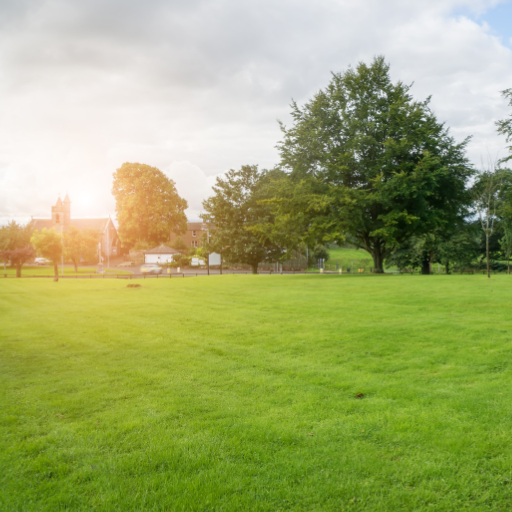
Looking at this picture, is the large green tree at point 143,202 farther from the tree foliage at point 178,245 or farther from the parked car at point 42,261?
the parked car at point 42,261

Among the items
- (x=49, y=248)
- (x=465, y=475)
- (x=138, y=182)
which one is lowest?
(x=465, y=475)

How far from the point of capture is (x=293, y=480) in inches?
141

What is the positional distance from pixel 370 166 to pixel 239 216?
1456 cm

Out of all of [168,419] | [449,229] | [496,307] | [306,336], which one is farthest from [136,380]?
[449,229]

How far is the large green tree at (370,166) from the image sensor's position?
26.6 metres

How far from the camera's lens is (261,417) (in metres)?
4.96

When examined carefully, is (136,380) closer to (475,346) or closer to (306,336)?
(306,336)

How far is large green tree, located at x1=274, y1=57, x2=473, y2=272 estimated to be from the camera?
87.2 feet

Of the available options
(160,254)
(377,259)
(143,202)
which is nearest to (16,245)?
(143,202)

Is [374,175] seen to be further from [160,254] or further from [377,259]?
[160,254]

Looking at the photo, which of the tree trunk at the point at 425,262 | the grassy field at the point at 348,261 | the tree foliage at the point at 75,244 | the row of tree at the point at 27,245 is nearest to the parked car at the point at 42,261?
the row of tree at the point at 27,245

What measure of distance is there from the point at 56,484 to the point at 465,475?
3.63m

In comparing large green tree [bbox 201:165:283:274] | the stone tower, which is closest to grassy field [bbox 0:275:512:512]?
large green tree [bbox 201:165:283:274]

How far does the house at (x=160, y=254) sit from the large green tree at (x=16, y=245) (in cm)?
1879
